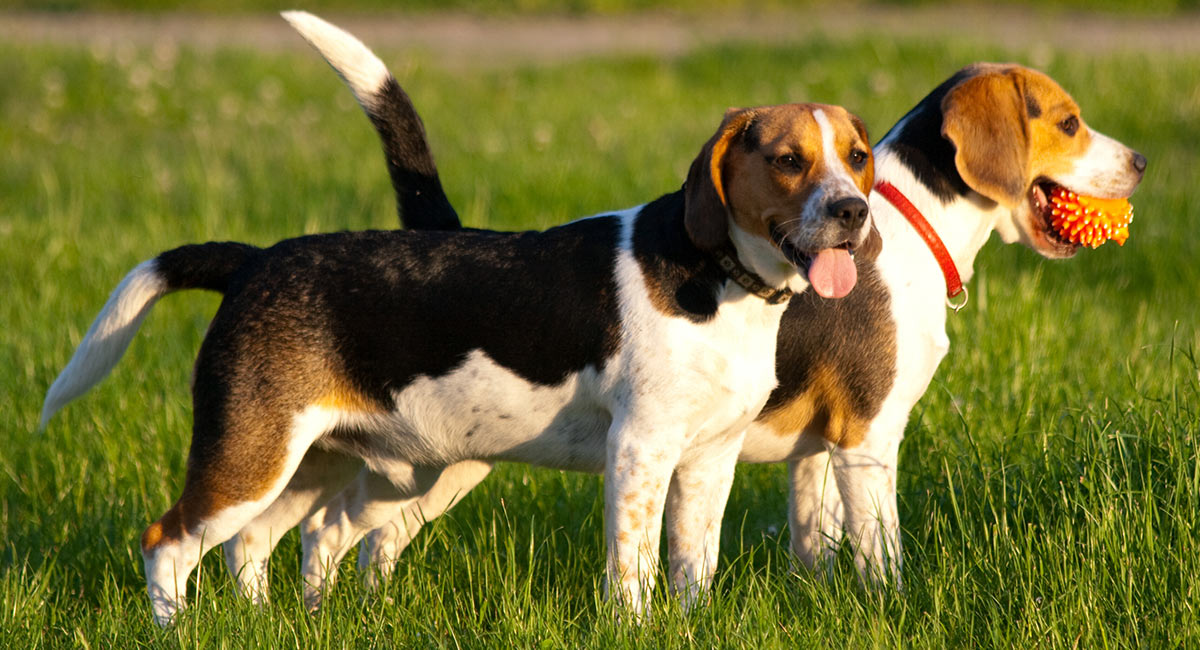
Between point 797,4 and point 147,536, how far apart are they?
18163 mm

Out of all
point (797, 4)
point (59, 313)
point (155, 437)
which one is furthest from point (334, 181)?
point (797, 4)

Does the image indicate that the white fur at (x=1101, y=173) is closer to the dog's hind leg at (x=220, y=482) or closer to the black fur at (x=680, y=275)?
the black fur at (x=680, y=275)

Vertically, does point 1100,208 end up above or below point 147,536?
above

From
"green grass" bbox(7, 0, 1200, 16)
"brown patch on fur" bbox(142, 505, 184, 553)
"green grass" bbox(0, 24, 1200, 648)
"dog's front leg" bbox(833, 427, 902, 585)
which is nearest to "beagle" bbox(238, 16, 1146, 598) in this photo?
"dog's front leg" bbox(833, 427, 902, 585)

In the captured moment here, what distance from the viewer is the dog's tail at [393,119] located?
4.27 meters

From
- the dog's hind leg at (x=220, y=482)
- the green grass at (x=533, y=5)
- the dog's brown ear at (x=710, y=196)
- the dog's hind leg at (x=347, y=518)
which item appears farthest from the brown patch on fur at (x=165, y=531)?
the green grass at (x=533, y=5)

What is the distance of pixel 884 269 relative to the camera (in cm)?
417

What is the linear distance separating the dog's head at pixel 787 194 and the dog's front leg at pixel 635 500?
21.3 inches

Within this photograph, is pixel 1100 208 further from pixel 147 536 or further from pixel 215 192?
pixel 215 192

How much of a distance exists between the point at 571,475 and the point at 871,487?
1.52 meters

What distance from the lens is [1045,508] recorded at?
168 inches

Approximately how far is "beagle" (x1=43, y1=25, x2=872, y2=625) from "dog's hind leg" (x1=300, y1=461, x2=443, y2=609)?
45 centimetres

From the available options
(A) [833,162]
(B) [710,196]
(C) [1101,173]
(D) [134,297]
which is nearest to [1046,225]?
(C) [1101,173]

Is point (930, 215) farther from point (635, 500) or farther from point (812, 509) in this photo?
point (635, 500)
